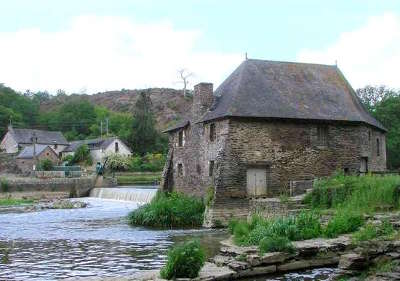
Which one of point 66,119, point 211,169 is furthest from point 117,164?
point 66,119

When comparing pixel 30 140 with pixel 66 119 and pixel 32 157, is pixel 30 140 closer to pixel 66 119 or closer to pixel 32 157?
pixel 32 157

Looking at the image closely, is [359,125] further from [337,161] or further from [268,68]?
[268,68]

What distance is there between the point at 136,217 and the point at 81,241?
587cm

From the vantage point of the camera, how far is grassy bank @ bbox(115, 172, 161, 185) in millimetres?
56156

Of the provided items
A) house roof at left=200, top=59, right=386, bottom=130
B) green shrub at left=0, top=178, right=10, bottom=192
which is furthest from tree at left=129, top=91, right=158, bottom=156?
house roof at left=200, top=59, right=386, bottom=130

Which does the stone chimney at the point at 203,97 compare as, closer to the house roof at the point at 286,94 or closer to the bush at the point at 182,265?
the house roof at the point at 286,94

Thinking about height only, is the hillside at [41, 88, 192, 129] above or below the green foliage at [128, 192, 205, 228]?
above

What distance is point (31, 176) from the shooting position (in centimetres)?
5750

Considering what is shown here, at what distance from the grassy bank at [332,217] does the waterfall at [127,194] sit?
20.3 m

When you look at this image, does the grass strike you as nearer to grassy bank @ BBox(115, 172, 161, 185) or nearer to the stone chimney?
grassy bank @ BBox(115, 172, 161, 185)

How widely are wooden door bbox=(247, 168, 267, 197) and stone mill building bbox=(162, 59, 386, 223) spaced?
46 mm

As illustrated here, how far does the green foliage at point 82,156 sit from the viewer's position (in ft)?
237

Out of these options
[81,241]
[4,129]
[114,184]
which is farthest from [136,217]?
[4,129]

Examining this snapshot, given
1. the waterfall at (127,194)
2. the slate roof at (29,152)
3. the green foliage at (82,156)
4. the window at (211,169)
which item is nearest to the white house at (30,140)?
the slate roof at (29,152)
